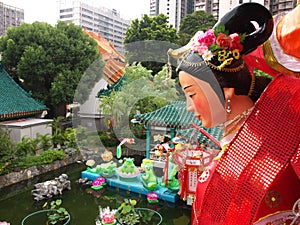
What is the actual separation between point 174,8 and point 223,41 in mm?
28809

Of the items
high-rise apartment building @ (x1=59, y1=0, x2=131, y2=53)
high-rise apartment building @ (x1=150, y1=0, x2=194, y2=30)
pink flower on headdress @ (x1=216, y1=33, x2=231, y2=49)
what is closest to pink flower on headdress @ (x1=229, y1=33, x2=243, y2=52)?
pink flower on headdress @ (x1=216, y1=33, x2=231, y2=49)

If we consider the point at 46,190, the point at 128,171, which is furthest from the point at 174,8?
the point at 46,190

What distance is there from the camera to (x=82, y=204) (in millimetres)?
7816

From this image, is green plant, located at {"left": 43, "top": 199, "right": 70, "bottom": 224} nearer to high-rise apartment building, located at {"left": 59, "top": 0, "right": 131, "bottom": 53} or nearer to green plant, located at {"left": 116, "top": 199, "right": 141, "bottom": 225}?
green plant, located at {"left": 116, "top": 199, "right": 141, "bottom": 225}

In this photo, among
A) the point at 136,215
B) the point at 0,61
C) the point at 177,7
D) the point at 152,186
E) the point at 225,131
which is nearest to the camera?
the point at 225,131

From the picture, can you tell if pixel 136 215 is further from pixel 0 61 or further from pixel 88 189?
pixel 0 61

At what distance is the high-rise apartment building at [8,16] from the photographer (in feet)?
119

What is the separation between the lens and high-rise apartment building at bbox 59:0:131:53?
1046 inches

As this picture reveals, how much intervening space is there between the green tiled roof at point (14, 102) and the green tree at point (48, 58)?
93 centimetres

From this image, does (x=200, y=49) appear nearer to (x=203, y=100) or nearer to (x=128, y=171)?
(x=203, y=100)

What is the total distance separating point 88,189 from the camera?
8828 mm

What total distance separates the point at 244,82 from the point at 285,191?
0.45 meters

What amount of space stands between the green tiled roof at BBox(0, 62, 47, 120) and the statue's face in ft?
35.6

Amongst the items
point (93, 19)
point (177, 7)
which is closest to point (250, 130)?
point (177, 7)
